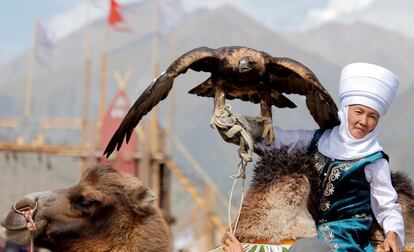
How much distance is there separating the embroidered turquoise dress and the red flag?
25.1m

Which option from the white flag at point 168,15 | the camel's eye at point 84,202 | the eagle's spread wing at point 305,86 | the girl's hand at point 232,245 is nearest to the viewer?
the girl's hand at point 232,245

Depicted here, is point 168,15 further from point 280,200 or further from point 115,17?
point 280,200

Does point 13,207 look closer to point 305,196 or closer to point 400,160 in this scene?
point 305,196

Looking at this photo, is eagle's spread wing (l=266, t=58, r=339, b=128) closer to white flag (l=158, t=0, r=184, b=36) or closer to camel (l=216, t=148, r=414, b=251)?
Answer: camel (l=216, t=148, r=414, b=251)

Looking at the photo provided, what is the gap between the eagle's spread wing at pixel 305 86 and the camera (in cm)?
462


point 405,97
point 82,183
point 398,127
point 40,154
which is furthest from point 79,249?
point 405,97

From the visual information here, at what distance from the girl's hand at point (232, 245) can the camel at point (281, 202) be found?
0.20 feet

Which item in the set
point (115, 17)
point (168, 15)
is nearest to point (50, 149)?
point (115, 17)

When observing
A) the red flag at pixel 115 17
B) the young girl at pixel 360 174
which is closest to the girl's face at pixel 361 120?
the young girl at pixel 360 174

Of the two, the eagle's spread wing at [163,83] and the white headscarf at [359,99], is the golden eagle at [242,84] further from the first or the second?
the white headscarf at [359,99]

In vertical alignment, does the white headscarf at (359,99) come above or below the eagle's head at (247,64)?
below

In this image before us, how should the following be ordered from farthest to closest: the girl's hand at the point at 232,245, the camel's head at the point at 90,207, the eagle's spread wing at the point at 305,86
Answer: the camel's head at the point at 90,207 → the eagle's spread wing at the point at 305,86 → the girl's hand at the point at 232,245

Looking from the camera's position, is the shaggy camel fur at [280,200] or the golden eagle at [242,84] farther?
the golden eagle at [242,84]

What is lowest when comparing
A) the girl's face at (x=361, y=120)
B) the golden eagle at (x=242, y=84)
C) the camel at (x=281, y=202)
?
the camel at (x=281, y=202)
